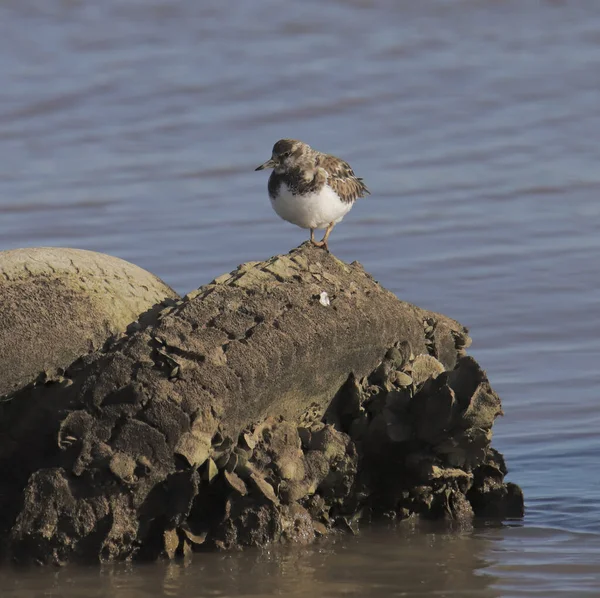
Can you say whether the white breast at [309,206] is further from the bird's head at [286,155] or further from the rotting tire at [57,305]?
the rotting tire at [57,305]

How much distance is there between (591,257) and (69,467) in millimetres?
5084

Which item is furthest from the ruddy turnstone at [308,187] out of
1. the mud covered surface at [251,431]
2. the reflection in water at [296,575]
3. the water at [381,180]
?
the reflection in water at [296,575]

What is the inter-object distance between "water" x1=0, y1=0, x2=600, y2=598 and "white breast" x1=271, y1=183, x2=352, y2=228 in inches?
51.5

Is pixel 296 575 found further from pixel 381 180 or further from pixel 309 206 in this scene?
pixel 381 180

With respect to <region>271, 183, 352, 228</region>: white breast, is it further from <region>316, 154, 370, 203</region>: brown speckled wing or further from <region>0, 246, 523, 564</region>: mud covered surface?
<region>0, 246, 523, 564</region>: mud covered surface

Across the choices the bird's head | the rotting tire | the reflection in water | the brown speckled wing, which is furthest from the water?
the bird's head

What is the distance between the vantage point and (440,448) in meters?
4.39

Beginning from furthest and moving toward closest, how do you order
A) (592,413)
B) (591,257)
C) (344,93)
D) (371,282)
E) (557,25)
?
(557,25) < (344,93) < (591,257) < (592,413) < (371,282)

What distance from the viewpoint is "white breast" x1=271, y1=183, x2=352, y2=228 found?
18.6ft

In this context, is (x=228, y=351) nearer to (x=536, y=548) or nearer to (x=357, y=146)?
(x=536, y=548)

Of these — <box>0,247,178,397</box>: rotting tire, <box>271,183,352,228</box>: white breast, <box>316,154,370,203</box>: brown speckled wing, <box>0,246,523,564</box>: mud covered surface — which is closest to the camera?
<box>0,246,523,564</box>: mud covered surface

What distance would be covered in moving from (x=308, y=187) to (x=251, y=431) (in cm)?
172

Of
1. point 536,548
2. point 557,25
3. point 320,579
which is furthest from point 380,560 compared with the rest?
point 557,25

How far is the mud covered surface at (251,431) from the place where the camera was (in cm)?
402
